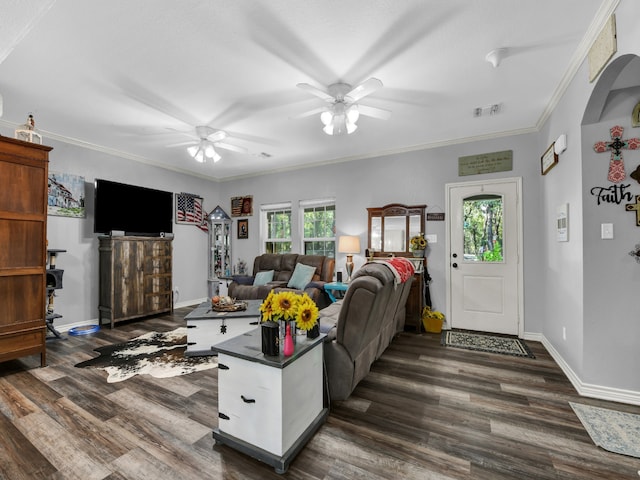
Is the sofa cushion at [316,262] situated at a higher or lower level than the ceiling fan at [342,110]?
lower

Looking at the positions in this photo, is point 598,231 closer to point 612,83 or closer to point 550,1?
point 612,83

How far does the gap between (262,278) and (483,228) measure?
3.48 m

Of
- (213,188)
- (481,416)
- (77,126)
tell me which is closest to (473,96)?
(481,416)

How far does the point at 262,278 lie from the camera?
16.5 ft

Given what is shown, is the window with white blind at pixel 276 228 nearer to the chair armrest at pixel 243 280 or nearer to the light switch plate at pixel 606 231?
the chair armrest at pixel 243 280

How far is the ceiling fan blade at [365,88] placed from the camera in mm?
2301

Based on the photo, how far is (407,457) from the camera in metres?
1.64

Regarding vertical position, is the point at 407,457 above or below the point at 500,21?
below

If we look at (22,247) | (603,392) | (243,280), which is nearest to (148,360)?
(22,247)

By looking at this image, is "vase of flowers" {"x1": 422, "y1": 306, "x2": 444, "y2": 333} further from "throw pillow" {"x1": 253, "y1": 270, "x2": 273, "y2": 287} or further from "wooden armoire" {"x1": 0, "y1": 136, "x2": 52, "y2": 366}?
"wooden armoire" {"x1": 0, "y1": 136, "x2": 52, "y2": 366}

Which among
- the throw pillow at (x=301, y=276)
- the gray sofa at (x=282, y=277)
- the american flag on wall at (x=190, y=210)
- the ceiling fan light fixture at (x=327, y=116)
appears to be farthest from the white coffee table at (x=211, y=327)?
the american flag on wall at (x=190, y=210)

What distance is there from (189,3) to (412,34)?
4.94 ft

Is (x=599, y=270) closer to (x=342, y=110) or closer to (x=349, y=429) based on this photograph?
(x=349, y=429)

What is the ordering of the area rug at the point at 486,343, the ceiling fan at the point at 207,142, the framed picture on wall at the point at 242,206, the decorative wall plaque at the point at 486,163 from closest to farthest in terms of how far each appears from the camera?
the area rug at the point at 486,343 < the ceiling fan at the point at 207,142 < the decorative wall plaque at the point at 486,163 < the framed picture on wall at the point at 242,206
